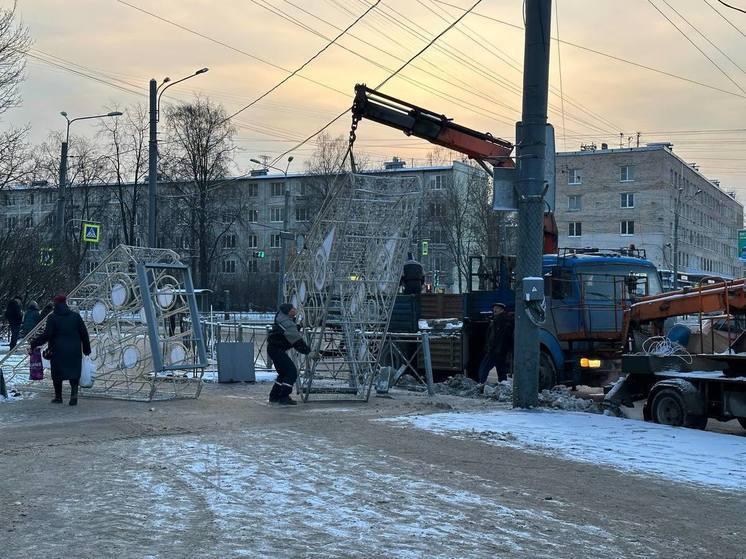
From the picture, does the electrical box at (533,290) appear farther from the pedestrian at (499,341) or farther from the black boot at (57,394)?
the black boot at (57,394)

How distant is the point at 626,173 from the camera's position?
77688 mm

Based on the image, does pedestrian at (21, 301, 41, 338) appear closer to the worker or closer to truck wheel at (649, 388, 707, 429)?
the worker

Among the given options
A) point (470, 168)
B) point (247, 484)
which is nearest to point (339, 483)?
point (247, 484)

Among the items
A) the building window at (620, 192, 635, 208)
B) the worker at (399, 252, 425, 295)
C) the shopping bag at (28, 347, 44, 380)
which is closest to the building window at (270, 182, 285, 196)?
the building window at (620, 192, 635, 208)

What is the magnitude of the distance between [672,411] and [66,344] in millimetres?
9380

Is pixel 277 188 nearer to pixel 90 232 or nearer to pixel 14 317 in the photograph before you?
pixel 90 232

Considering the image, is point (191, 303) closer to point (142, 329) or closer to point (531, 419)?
point (142, 329)

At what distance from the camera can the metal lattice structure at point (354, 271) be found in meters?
14.0

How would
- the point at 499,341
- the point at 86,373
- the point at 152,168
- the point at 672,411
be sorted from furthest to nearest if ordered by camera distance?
1. the point at 152,168
2. the point at 499,341
3. the point at 86,373
4. the point at 672,411

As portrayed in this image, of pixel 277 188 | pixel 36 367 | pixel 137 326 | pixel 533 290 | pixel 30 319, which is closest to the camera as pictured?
pixel 533 290

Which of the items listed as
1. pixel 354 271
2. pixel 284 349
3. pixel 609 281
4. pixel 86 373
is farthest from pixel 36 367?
pixel 609 281

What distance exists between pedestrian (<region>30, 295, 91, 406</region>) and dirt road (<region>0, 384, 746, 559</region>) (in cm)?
254

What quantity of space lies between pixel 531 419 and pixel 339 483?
4.95 meters

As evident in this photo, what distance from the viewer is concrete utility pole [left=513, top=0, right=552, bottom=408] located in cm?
1292
